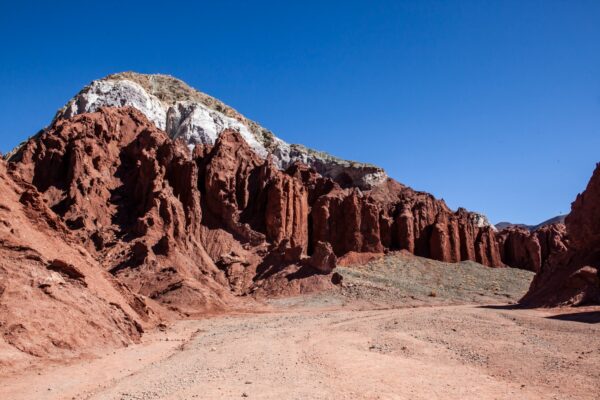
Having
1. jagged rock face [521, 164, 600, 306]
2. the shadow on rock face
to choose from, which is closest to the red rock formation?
jagged rock face [521, 164, 600, 306]

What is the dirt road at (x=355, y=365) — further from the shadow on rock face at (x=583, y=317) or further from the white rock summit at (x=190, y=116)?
the white rock summit at (x=190, y=116)

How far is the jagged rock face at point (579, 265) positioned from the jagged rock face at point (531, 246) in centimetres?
4155

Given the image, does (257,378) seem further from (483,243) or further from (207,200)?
(483,243)

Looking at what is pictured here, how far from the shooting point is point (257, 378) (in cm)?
1463

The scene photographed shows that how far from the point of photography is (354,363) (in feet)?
55.4

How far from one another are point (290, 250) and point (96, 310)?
2973 centimetres

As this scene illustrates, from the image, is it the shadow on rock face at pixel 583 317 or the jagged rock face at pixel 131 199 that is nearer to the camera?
the shadow on rock face at pixel 583 317

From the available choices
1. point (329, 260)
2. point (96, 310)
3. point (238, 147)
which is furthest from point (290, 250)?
point (96, 310)

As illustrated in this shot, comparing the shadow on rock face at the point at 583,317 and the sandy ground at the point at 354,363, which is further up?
the shadow on rock face at the point at 583,317

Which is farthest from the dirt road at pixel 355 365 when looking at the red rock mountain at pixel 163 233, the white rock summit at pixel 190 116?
the white rock summit at pixel 190 116

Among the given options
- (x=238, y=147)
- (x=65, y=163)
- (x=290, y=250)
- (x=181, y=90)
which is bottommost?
(x=290, y=250)

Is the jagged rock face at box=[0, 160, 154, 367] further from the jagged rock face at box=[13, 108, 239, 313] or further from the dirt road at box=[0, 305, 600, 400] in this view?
the jagged rock face at box=[13, 108, 239, 313]

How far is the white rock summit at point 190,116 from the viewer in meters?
73.9

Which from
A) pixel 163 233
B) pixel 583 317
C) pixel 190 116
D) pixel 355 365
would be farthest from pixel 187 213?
pixel 355 365
